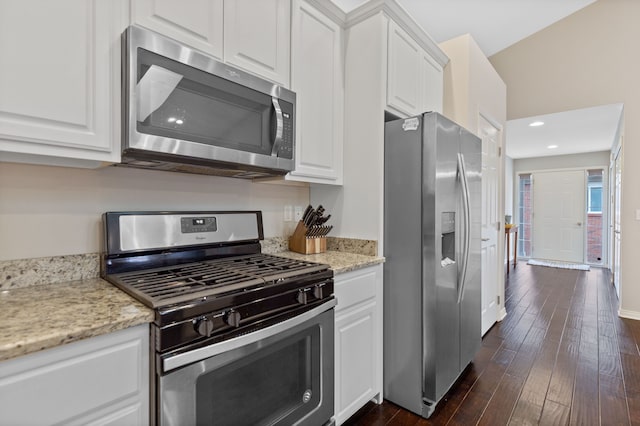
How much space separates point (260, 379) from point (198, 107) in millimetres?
1123

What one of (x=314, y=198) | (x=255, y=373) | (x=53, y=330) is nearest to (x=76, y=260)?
(x=53, y=330)

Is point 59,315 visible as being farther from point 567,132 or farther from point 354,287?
point 567,132

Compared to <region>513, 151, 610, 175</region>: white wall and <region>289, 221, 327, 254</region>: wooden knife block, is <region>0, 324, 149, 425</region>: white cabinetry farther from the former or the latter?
<region>513, 151, 610, 175</region>: white wall

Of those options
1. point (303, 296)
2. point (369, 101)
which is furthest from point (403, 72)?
point (303, 296)

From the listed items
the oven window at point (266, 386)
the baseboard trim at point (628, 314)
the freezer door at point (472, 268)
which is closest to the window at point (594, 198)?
the baseboard trim at point (628, 314)

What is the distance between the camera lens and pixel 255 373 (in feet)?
3.95

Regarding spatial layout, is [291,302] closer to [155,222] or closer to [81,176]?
[155,222]

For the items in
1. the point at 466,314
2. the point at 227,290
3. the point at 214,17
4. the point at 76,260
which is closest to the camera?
the point at 227,290

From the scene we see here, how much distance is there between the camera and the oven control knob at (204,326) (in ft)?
3.31

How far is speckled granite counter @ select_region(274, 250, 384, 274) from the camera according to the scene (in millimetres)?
1634

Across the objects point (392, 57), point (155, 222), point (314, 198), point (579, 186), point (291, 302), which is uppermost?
point (392, 57)

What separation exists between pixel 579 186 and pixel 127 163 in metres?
8.37

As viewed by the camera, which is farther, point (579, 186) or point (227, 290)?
point (579, 186)

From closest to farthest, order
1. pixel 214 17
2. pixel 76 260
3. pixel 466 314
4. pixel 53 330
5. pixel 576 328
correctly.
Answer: pixel 53 330
pixel 76 260
pixel 214 17
pixel 466 314
pixel 576 328
